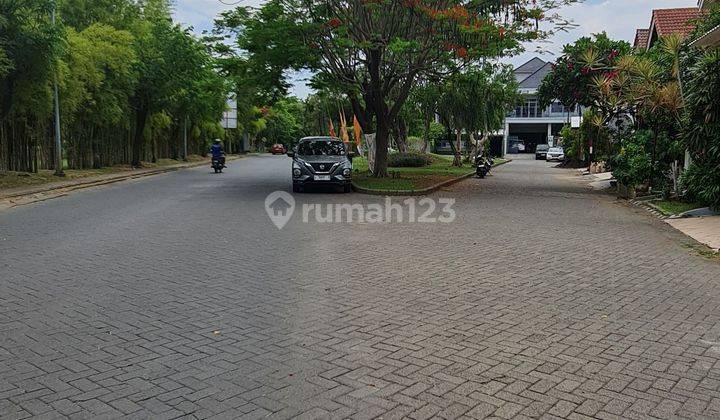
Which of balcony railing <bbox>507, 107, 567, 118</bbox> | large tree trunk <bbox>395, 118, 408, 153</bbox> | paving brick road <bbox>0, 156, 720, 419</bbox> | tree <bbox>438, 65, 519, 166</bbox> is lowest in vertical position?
paving brick road <bbox>0, 156, 720, 419</bbox>

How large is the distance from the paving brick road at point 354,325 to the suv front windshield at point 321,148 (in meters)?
9.02


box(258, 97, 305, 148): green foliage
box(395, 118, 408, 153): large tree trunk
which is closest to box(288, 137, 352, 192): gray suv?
box(395, 118, 408, 153): large tree trunk

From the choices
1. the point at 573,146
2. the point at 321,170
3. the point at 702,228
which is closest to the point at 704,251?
the point at 702,228

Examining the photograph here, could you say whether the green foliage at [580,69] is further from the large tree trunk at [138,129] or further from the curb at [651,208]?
the large tree trunk at [138,129]

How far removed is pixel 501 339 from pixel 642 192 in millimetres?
14735

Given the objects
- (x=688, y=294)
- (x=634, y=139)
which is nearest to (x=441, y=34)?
(x=634, y=139)

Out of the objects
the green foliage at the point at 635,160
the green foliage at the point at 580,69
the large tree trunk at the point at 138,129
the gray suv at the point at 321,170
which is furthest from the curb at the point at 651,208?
the large tree trunk at the point at 138,129

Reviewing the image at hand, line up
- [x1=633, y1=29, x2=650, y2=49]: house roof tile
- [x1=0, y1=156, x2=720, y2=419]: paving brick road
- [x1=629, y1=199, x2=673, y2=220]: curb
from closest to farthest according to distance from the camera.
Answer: [x1=0, y1=156, x2=720, y2=419]: paving brick road < [x1=629, y1=199, x2=673, y2=220]: curb < [x1=633, y1=29, x2=650, y2=49]: house roof tile

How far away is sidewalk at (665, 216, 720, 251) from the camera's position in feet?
33.4

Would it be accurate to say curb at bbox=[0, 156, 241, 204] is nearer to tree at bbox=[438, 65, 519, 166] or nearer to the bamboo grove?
the bamboo grove

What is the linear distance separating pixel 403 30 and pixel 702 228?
11.2 meters

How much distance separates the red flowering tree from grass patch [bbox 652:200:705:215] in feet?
21.9

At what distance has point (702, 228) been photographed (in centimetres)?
1147

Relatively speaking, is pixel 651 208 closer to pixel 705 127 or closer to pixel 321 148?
pixel 705 127
